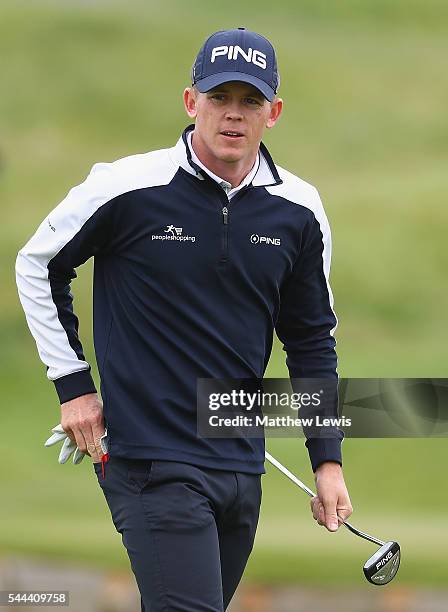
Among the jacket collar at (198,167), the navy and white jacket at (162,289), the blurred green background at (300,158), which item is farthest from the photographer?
the blurred green background at (300,158)

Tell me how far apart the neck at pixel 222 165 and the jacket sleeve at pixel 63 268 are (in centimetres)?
29

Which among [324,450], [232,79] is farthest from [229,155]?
[324,450]

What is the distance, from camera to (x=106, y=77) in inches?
583

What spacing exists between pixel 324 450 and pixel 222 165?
0.97 metres

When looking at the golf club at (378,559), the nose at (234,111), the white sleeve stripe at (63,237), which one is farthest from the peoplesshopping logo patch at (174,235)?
the golf club at (378,559)

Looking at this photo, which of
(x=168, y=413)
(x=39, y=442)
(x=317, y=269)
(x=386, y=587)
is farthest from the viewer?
(x=39, y=442)

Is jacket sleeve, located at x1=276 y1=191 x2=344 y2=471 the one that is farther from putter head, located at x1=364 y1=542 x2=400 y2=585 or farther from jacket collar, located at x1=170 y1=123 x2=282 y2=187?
putter head, located at x1=364 y1=542 x2=400 y2=585

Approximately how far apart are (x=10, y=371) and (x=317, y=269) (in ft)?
25.6

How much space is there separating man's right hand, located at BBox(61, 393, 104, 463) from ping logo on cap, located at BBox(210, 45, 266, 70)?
1094 millimetres

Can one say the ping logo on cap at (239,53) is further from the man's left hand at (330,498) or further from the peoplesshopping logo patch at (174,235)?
the man's left hand at (330,498)

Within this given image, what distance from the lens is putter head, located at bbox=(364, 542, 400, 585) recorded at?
4.84m

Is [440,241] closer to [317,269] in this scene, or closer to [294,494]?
[294,494]

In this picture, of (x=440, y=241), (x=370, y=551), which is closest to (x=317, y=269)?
(x=370, y=551)

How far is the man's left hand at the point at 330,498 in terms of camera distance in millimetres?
4727
